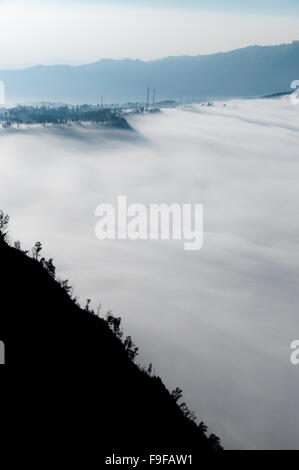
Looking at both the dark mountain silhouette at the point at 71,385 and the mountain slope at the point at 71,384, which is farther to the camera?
the mountain slope at the point at 71,384

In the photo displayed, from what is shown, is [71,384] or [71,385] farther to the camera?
[71,384]

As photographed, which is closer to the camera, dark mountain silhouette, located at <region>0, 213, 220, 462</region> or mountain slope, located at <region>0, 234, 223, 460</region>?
dark mountain silhouette, located at <region>0, 213, 220, 462</region>
